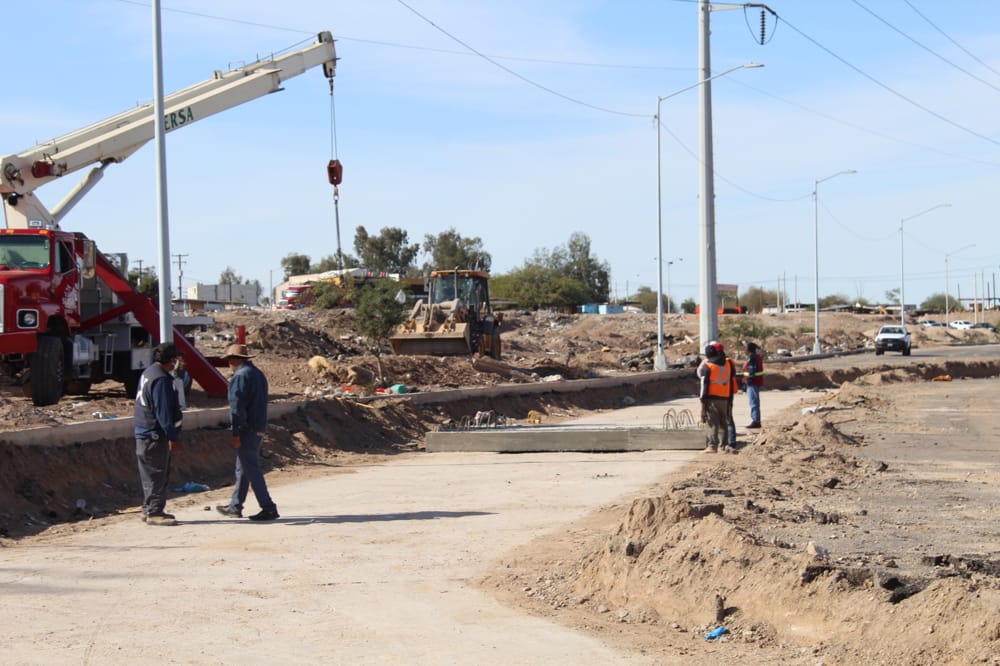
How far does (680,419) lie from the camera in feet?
71.7

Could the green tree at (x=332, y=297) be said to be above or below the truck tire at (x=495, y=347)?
above

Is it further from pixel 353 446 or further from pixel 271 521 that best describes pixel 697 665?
pixel 353 446

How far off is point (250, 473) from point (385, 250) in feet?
362

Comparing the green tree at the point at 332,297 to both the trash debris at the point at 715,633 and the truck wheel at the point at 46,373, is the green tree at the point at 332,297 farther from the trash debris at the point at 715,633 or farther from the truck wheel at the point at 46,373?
the trash debris at the point at 715,633

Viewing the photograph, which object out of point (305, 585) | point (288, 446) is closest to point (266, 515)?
point (305, 585)

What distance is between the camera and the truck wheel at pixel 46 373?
60.8 ft

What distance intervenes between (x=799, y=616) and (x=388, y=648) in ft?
8.35

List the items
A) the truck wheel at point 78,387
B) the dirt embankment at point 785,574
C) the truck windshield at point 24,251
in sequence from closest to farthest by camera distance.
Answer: the dirt embankment at point 785,574 < the truck windshield at point 24,251 < the truck wheel at point 78,387

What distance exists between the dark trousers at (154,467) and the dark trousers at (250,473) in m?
0.74

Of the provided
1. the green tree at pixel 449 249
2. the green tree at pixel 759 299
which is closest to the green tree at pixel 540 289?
the green tree at pixel 449 249

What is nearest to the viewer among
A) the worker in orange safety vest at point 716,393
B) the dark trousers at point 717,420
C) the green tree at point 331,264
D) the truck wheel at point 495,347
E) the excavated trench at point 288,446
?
the excavated trench at point 288,446

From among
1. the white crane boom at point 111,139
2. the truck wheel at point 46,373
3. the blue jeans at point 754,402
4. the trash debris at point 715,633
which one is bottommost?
the trash debris at point 715,633

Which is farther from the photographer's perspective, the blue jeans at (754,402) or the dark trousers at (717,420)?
the blue jeans at (754,402)

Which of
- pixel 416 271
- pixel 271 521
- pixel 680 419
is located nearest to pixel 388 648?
pixel 271 521
